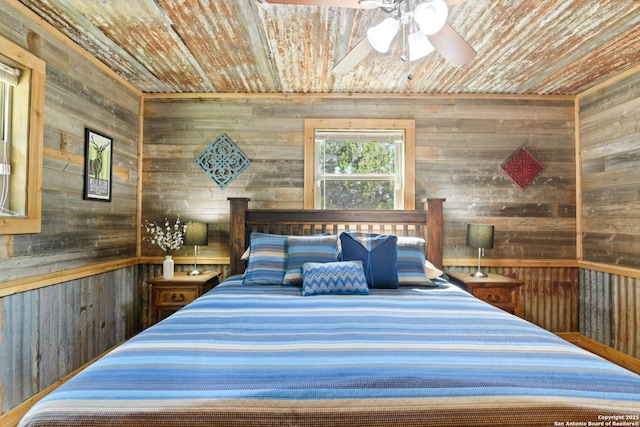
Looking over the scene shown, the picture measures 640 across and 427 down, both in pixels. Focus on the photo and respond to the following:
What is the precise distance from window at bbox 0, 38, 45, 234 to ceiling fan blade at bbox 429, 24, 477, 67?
242 cm

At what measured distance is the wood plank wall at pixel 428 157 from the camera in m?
3.55

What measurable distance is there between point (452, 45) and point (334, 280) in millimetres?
1551

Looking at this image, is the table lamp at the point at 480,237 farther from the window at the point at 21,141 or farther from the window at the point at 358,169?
the window at the point at 21,141

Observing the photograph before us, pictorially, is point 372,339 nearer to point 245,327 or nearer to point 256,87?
point 245,327

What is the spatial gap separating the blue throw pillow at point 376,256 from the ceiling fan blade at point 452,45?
4.41 feet

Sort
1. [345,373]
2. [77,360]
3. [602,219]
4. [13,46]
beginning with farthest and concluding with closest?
[602,219] < [77,360] < [13,46] < [345,373]

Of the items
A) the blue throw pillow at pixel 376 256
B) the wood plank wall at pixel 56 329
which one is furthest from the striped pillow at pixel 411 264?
the wood plank wall at pixel 56 329

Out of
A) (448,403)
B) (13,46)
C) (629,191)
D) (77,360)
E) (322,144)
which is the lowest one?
(77,360)

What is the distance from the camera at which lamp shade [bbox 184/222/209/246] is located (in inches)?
127

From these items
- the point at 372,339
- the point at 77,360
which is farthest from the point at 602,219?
the point at 77,360

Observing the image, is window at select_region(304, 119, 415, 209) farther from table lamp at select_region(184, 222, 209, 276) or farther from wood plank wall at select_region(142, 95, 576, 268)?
table lamp at select_region(184, 222, 209, 276)

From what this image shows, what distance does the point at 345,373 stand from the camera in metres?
1.14

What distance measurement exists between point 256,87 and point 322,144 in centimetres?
85

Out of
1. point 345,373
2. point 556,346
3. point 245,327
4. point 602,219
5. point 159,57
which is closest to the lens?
point 345,373
